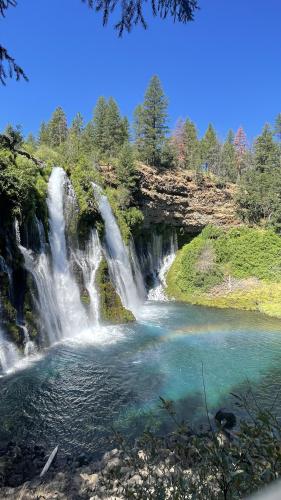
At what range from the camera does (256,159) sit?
172 feet

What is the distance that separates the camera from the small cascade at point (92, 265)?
22375mm

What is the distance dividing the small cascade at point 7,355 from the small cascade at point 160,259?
2024 centimetres

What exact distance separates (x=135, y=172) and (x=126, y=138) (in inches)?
Result: 742

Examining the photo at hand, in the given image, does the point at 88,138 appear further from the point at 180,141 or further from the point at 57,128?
the point at 180,141

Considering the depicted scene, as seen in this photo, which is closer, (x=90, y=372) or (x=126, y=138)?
(x=90, y=372)

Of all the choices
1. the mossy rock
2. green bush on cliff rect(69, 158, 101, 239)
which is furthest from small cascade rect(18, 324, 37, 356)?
green bush on cliff rect(69, 158, 101, 239)

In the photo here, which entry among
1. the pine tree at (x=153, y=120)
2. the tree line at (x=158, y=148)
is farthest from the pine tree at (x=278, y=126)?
the pine tree at (x=153, y=120)

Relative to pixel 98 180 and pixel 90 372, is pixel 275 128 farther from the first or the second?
pixel 90 372

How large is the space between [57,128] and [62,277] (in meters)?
43.0

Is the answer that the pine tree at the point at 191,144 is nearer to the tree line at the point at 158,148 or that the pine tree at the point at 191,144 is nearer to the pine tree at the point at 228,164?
the tree line at the point at 158,148

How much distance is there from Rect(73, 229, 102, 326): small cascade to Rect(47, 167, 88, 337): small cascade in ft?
2.86

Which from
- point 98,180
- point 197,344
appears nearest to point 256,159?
point 98,180

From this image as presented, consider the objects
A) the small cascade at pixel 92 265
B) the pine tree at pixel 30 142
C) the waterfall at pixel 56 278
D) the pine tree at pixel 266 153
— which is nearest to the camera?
the waterfall at pixel 56 278

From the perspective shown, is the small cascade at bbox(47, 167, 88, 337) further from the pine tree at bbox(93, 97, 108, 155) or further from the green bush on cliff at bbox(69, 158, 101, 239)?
the pine tree at bbox(93, 97, 108, 155)
